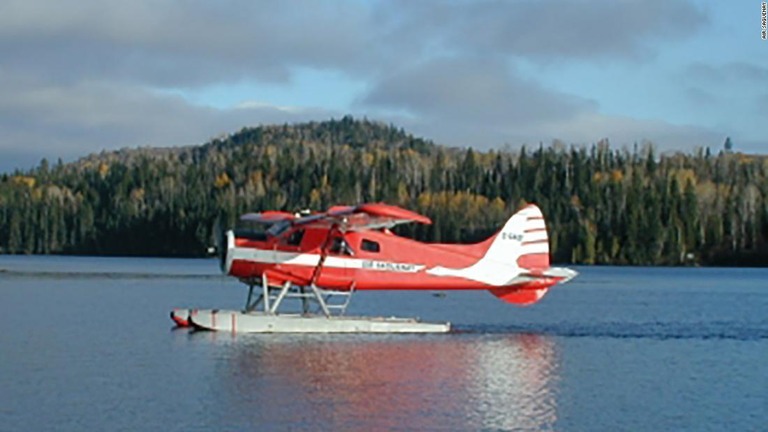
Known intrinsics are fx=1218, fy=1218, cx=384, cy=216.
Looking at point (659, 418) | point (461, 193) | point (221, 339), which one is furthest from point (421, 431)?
point (461, 193)

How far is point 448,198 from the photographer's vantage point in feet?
432

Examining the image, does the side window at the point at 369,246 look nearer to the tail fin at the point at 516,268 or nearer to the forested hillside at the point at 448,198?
the tail fin at the point at 516,268

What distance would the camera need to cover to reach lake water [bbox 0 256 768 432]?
54.9 feet

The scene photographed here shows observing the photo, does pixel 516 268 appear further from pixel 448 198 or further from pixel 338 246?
pixel 448 198

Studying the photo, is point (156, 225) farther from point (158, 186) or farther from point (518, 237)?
point (518, 237)

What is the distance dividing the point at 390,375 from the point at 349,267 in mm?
6011

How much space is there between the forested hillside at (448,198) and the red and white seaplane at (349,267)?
80.0 m

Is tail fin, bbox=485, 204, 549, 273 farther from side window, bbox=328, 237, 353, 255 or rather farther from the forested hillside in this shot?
the forested hillside

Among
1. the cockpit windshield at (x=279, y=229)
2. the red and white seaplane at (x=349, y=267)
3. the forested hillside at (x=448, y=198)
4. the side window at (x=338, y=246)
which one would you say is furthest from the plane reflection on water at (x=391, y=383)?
the forested hillside at (x=448, y=198)

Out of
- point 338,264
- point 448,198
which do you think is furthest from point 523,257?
point 448,198

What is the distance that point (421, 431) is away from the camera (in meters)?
15.8

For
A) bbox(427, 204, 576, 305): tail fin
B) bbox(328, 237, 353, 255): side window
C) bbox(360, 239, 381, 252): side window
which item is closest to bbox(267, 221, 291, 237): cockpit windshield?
bbox(328, 237, 353, 255): side window

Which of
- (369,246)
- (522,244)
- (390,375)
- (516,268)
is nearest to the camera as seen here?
(390,375)

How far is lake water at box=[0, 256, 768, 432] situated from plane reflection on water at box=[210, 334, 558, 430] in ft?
0.12
